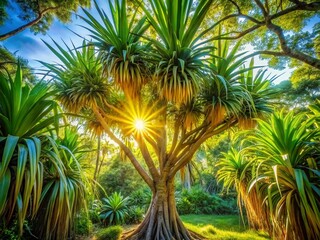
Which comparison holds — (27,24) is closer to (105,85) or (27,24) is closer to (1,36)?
(1,36)

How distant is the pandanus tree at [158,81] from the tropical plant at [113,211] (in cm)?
311

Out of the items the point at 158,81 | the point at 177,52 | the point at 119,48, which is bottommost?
the point at 158,81

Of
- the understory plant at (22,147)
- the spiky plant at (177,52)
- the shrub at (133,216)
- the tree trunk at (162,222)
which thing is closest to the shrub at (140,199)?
the shrub at (133,216)

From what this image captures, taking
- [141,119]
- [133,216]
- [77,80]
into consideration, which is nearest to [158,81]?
[141,119]

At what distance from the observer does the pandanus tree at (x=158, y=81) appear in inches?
160

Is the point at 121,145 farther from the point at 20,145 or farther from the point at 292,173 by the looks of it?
the point at 292,173

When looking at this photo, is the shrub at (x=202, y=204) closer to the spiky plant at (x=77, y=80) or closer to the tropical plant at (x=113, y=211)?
the tropical plant at (x=113, y=211)

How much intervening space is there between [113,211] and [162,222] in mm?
3748

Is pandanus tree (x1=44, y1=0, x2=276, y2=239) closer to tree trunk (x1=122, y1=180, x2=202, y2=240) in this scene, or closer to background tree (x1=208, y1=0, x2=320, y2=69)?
tree trunk (x1=122, y1=180, x2=202, y2=240)

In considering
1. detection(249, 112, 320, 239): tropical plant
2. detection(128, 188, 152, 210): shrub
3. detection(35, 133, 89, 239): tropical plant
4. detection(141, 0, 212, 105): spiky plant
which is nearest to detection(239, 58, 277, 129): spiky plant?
detection(141, 0, 212, 105): spiky plant

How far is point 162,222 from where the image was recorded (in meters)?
4.87

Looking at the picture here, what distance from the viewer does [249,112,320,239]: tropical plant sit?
239cm

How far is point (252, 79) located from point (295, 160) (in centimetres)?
337

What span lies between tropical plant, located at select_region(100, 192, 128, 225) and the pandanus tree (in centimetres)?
311
